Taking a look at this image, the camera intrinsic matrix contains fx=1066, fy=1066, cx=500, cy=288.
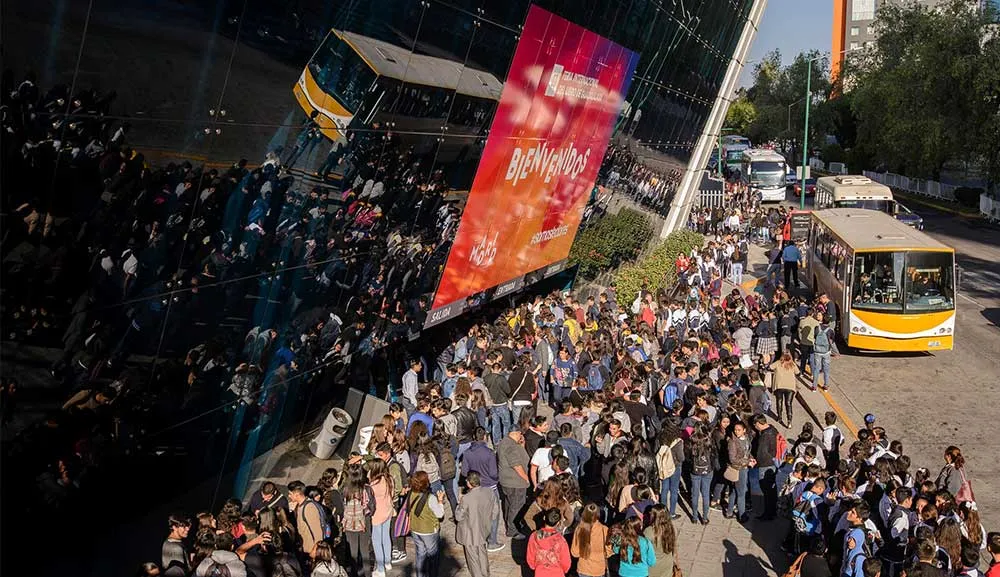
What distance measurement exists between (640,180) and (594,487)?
1624cm

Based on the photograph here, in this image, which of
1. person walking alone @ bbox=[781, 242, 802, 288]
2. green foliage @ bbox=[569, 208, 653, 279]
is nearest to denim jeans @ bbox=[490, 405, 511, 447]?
A: green foliage @ bbox=[569, 208, 653, 279]

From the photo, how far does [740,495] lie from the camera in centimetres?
1304

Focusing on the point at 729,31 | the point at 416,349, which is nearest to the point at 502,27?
the point at 416,349

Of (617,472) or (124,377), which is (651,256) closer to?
(617,472)

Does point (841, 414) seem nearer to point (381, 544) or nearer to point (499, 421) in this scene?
point (499, 421)

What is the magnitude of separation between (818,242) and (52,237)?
74.2ft

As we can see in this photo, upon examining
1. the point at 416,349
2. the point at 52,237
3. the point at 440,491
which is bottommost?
the point at 416,349

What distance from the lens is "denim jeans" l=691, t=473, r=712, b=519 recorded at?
1287cm

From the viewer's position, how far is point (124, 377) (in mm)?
10531

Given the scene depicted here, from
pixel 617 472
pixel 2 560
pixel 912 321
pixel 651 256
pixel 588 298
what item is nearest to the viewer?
pixel 2 560

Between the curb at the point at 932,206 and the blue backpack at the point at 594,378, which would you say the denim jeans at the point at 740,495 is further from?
the curb at the point at 932,206

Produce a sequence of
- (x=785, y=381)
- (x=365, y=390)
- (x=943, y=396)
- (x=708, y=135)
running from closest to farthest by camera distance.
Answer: (x=365, y=390) → (x=785, y=381) → (x=943, y=396) → (x=708, y=135)

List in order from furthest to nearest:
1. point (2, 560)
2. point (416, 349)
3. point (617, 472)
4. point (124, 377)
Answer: point (416, 349), point (617, 472), point (124, 377), point (2, 560)

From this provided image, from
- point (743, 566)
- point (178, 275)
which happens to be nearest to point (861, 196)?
point (743, 566)
